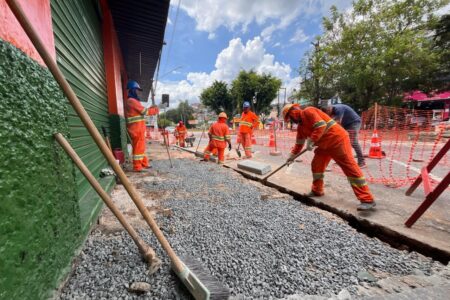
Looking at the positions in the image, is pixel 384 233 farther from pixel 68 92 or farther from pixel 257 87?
pixel 257 87

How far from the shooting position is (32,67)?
124 centimetres

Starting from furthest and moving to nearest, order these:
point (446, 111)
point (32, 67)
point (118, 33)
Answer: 1. point (446, 111)
2. point (118, 33)
3. point (32, 67)

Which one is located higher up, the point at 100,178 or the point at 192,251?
the point at 100,178

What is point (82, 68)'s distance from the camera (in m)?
3.26

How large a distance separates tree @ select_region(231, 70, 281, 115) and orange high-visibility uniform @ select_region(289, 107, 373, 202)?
3326 centimetres

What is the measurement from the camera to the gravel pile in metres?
1.47

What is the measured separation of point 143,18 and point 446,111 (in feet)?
89.9

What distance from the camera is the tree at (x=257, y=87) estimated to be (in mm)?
35156

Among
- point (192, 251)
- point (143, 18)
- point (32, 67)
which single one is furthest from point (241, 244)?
point (143, 18)

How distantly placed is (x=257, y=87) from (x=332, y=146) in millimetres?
34067

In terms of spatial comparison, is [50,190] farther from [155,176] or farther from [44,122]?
[155,176]

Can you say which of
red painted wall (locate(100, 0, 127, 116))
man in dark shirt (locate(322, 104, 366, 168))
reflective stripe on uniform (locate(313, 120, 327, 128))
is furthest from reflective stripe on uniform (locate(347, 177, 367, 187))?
red painted wall (locate(100, 0, 127, 116))

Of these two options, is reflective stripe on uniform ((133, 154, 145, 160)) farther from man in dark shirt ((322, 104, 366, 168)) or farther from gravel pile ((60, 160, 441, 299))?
man in dark shirt ((322, 104, 366, 168))

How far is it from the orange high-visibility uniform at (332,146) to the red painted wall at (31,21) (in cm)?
290
